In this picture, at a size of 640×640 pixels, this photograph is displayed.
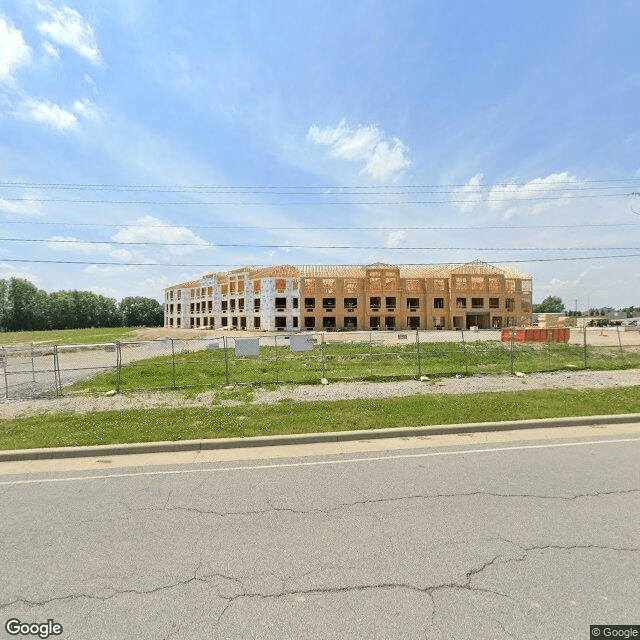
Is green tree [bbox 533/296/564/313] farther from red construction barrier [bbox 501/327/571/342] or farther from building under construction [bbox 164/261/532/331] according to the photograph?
red construction barrier [bbox 501/327/571/342]

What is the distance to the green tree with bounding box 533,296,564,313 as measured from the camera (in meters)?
179

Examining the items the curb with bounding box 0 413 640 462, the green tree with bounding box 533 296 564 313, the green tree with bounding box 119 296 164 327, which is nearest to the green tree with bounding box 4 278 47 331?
the green tree with bounding box 119 296 164 327

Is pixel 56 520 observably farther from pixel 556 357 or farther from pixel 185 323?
pixel 185 323

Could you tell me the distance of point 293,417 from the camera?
27.8ft

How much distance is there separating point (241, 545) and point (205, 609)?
87 cm

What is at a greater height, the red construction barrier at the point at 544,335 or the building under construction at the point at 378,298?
the building under construction at the point at 378,298

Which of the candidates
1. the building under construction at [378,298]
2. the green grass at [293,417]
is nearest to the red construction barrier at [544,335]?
the green grass at [293,417]

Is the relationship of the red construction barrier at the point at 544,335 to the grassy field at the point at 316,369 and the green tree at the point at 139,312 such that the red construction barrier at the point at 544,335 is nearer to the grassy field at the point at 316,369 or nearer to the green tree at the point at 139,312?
the grassy field at the point at 316,369

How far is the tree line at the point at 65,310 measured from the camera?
95.9m

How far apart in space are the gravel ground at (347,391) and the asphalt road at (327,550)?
184 inches

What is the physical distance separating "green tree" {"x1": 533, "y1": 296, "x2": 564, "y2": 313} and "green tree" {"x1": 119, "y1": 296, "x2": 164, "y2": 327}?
182m

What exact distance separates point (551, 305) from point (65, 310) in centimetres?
21389

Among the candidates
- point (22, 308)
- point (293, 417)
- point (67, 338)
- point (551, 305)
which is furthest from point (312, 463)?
point (551, 305)

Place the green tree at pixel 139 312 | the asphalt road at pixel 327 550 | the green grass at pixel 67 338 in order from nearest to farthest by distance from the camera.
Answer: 1. the asphalt road at pixel 327 550
2. the green grass at pixel 67 338
3. the green tree at pixel 139 312
